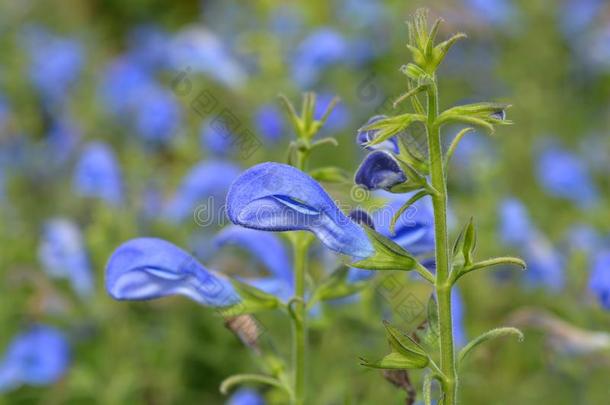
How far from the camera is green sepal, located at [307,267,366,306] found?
1396 mm

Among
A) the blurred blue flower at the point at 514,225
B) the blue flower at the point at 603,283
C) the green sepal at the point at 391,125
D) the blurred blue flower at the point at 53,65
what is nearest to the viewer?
the green sepal at the point at 391,125

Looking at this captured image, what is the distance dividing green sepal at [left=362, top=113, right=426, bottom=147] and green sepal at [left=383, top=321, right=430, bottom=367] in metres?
0.23

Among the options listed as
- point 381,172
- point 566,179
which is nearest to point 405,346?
point 381,172

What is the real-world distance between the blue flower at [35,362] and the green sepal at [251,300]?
108 cm

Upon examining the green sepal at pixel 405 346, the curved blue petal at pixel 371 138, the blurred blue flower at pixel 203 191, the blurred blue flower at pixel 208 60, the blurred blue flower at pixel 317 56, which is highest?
the blurred blue flower at pixel 208 60

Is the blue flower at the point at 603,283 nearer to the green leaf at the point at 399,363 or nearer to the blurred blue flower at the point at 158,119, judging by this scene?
the green leaf at the point at 399,363

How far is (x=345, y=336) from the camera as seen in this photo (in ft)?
7.30

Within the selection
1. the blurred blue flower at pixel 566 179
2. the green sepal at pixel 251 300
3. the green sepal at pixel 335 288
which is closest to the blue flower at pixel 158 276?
the green sepal at pixel 251 300

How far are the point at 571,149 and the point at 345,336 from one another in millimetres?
2135

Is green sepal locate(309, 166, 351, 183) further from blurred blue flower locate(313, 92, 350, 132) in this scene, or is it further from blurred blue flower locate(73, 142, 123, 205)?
blurred blue flower locate(313, 92, 350, 132)

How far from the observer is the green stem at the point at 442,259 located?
1104 millimetres

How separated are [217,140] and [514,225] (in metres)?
1.05

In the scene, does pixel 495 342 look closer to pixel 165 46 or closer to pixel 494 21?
pixel 494 21

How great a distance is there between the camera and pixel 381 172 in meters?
1.14
